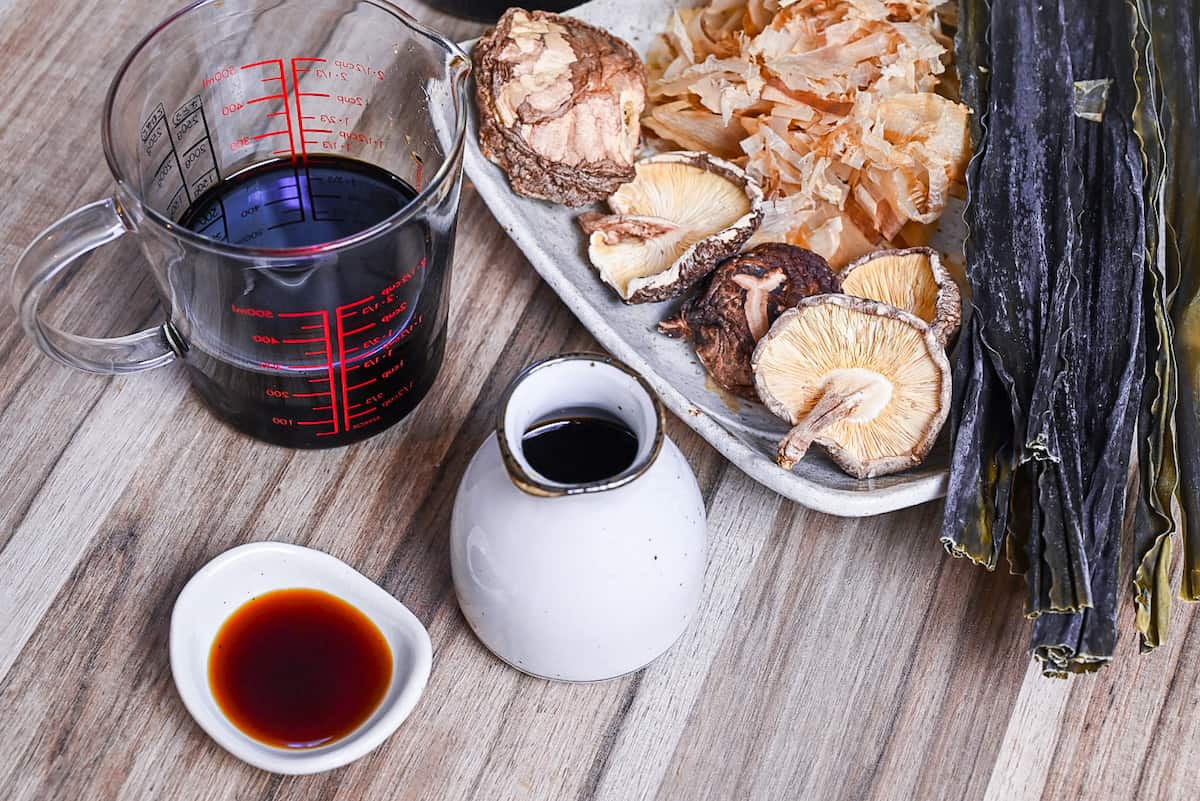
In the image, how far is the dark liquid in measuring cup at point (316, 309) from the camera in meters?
0.88

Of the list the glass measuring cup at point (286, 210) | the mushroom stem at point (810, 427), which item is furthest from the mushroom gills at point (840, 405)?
the glass measuring cup at point (286, 210)

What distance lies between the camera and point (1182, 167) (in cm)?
111

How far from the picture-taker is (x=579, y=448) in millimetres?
897

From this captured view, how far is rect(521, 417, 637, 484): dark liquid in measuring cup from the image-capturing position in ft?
2.90

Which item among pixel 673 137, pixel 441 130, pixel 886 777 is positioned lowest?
pixel 886 777

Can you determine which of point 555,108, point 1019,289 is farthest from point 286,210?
point 1019,289

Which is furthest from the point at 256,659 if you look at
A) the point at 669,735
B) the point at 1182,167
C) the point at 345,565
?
the point at 1182,167

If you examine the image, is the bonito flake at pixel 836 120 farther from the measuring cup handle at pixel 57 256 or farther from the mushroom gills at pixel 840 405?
the measuring cup handle at pixel 57 256

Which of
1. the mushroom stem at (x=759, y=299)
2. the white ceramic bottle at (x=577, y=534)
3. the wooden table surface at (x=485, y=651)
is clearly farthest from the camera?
the mushroom stem at (x=759, y=299)

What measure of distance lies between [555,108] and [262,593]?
513mm

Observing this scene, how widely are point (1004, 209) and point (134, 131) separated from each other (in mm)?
759

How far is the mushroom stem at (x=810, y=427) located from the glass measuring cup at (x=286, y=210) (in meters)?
0.32

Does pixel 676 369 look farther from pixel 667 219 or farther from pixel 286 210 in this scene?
pixel 286 210

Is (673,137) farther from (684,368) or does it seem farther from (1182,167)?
(1182,167)
